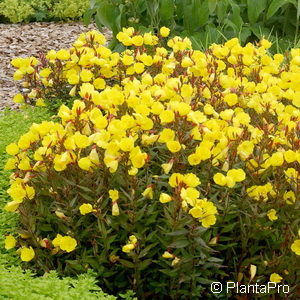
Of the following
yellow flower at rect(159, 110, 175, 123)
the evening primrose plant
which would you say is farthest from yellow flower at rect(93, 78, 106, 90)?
yellow flower at rect(159, 110, 175, 123)

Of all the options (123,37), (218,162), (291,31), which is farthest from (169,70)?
(291,31)

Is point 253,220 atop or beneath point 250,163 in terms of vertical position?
beneath

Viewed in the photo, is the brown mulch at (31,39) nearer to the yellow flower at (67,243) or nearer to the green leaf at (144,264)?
the yellow flower at (67,243)

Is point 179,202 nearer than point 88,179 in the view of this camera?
Yes

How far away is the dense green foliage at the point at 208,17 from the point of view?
4.97 meters

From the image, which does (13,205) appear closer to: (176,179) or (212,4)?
(176,179)

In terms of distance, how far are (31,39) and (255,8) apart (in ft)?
11.1

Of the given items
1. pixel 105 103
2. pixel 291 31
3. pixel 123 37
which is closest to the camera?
pixel 105 103

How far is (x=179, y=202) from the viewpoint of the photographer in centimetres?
230

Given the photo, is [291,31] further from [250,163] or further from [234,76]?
[250,163]

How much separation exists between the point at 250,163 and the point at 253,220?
0.75 feet

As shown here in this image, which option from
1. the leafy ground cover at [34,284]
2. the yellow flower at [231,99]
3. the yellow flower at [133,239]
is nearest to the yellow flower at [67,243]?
the leafy ground cover at [34,284]

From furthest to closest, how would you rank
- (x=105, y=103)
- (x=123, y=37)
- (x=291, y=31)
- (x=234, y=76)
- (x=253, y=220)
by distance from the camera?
(x=291, y=31), (x=123, y=37), (x=234, y=76), (x=105, y=103), (x=253, y=220)

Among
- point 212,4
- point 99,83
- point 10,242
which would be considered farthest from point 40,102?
point 212,4
